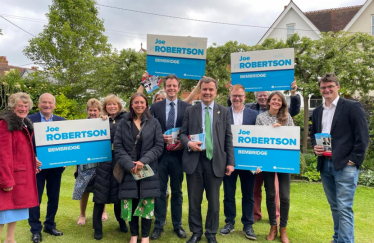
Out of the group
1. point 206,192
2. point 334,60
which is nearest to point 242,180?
point 206,192

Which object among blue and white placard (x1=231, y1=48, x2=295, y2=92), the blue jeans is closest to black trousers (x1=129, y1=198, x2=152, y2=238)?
the blue jeans

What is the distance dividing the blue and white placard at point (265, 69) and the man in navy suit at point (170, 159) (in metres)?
1.33

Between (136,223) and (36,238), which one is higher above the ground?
(136,223)

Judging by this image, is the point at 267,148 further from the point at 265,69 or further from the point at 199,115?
the point at 265,69

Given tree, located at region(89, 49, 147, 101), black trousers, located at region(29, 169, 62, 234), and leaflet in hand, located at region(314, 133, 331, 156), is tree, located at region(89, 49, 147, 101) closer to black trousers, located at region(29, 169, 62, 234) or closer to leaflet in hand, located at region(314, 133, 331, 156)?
black trousers, located at region(29, 169, 62, 234)

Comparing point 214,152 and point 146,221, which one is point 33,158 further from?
point 214,152

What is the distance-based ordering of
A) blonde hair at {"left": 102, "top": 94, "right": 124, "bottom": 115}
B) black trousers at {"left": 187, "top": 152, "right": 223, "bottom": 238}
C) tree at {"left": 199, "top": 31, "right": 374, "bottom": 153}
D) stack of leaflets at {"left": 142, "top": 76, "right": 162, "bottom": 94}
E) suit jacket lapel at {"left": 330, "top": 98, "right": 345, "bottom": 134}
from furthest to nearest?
tree at {"left": 199, "top": 31, "right": 374, "bottom": 153} < stack of leaflets at {"left": 142, "top": 76, "right": 162, "bottom": 94} < blonde hair at {"left": 102, "top": 94, "right": 124, "bottom": 115} < black trousers at {"left": 187, "top": 152, "right": 223, "bottom": 238} < suit jacket lapel at {"left": 330, "top": 98, "right": 345, "bottom": 134}

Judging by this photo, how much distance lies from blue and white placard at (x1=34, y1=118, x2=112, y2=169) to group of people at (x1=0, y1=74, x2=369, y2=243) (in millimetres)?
150

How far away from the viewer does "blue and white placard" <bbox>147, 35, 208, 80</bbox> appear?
17.0 ft

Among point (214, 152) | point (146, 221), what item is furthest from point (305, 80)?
point (146, 221)

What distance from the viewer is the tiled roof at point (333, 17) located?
23.9 meters

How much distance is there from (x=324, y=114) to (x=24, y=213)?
415 cm

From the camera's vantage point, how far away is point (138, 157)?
393 centimetres

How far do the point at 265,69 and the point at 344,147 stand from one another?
73.5 inches
